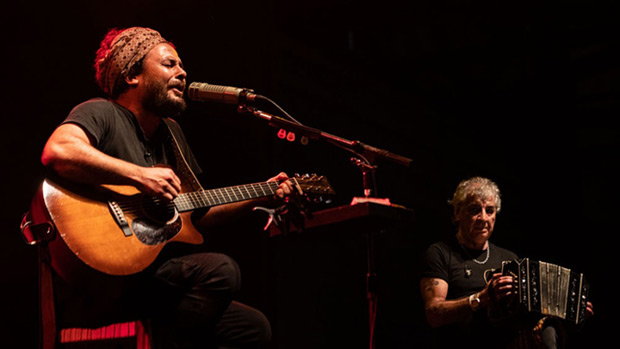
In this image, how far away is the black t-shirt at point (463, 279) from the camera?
13.4ft

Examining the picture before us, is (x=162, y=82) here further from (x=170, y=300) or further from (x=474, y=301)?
(x=474, y=301)

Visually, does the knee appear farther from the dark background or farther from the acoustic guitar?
the dark background

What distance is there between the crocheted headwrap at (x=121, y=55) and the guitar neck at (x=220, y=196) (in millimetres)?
683

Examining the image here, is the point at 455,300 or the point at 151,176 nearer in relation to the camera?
→ the point at 151,176

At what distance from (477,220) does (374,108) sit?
2614mm

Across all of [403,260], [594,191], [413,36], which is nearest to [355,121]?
[403,260]

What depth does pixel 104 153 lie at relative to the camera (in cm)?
286

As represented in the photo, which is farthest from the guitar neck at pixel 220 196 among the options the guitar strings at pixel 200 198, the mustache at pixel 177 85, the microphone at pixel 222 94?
the mustache at pixel 177 85

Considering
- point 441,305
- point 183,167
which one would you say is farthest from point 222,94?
point 441,305

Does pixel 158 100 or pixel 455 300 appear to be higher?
pixel 158 100

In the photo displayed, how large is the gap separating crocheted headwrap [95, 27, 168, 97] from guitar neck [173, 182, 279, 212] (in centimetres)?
68

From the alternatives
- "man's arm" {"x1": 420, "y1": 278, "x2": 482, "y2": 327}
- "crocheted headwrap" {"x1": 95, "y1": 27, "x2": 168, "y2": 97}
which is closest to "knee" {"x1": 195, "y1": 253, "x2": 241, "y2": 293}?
"crocheted headwrap" {"x1": 95, "y1": 27, "x2": 168, "y2": 97}

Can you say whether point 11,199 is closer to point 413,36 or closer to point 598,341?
point 413,36

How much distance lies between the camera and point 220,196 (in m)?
3.17
